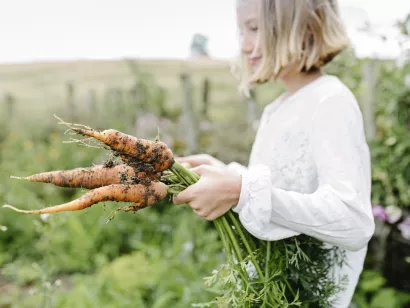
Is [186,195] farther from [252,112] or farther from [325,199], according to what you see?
[252,112]

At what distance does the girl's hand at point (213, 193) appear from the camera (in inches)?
47.1

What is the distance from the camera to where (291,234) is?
1.27 meters

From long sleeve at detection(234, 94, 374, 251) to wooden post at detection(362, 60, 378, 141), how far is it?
2821 mm

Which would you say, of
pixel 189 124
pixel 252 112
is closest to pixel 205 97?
pixel 189 124

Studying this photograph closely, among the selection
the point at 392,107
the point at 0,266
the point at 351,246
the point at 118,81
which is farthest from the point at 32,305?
the point at 118,81

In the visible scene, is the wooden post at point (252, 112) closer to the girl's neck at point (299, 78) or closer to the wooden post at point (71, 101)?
the girl's neck at point (299, 78)

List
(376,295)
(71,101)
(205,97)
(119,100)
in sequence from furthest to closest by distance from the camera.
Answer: (71,101) → (119,100) → (205,97) → (376,295)

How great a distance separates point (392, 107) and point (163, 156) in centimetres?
248

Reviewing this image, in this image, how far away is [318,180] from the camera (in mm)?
1338

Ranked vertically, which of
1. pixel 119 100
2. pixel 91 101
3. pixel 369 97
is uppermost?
pixel 369 97

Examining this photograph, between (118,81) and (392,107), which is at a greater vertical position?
(392,107)

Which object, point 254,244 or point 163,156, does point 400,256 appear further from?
point 163,156

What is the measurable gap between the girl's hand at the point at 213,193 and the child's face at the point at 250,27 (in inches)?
16.7

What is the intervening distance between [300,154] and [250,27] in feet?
1.40
